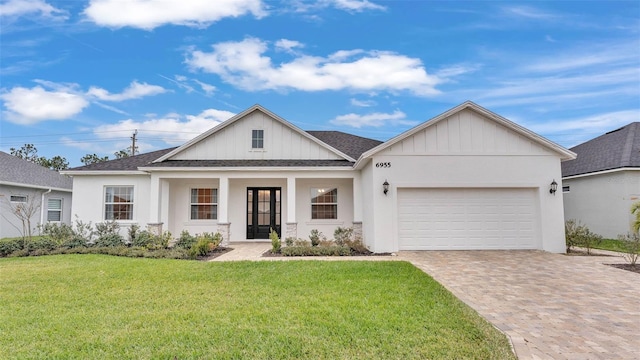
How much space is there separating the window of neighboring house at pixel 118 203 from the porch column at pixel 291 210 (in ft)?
23.5

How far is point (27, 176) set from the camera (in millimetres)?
16797

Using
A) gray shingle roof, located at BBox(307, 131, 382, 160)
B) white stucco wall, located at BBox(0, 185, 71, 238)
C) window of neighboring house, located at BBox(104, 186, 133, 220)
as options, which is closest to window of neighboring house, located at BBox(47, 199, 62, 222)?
white stucco wall, located at BBox(0, 185, 71, 238)

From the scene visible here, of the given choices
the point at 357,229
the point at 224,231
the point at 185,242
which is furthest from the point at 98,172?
the point at 357,229

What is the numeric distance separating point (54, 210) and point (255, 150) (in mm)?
13838

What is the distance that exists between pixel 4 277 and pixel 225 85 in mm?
13444

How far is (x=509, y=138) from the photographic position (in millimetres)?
10562

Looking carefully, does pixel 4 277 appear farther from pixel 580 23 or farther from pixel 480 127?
pixel 580 23

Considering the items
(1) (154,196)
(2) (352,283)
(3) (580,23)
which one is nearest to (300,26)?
(1) (154,196)

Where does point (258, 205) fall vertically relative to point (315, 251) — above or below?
above

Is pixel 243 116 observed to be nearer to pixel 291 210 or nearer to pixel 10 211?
pixel 291 210

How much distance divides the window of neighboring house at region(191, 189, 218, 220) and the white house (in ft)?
0.15

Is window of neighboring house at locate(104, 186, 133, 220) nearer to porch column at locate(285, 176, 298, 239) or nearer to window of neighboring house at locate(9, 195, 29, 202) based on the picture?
window of neighboring house at locate(9, 195, 29, 202)

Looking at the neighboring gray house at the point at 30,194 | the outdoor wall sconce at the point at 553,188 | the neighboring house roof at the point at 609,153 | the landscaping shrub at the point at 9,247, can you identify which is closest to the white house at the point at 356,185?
the outdoor wall sconce at the point at 553,188

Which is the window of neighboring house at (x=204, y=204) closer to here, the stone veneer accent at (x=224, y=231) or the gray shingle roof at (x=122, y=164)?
the stone veneer accent at (x=224, y=231)
